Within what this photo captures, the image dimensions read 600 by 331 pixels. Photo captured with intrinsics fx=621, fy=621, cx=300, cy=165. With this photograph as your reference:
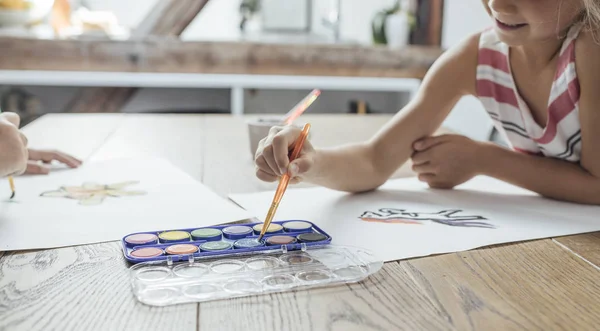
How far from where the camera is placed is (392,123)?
3.01 feet

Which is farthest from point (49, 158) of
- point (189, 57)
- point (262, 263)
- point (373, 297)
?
point (189, 57)

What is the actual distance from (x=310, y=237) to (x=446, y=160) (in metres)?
0.34

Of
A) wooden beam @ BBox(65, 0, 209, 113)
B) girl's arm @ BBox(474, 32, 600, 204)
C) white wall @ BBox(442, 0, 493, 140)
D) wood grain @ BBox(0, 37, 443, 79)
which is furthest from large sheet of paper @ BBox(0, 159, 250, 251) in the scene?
wooden beam @ BBox(65, 0, 209, 113)

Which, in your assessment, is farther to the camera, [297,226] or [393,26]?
[393,26]

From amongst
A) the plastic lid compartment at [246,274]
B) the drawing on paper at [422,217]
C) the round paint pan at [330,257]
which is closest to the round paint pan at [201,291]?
the plastic lid compartment at [246,274]

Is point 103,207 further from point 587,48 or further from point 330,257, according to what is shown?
point 587,48

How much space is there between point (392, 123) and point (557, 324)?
53 cm

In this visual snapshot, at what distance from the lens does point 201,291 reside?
0.46 m

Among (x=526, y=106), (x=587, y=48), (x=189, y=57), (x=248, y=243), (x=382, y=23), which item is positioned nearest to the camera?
(x=248, y=243)

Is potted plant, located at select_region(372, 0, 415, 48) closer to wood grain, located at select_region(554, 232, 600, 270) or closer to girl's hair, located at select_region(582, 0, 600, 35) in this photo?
girl's hair, located at select_region(582, 0, 600, 35)

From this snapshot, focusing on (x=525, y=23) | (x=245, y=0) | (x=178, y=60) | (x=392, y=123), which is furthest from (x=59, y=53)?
(x=525, y=23)

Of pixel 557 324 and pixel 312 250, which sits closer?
pixel 557 324

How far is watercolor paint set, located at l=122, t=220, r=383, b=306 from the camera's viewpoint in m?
0.47

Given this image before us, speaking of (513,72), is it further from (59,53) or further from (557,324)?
(59,53)
